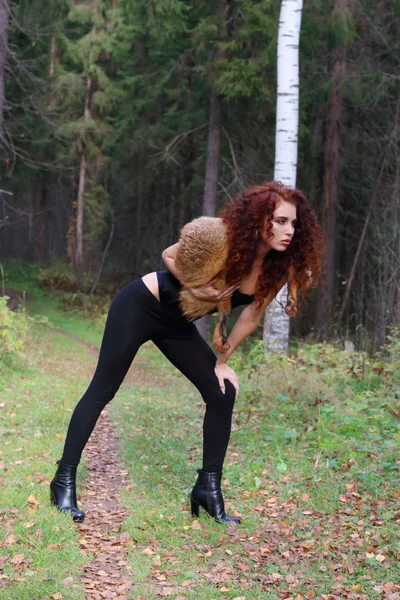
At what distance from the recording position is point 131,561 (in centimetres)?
365

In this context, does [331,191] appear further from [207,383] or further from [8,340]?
[207,383]

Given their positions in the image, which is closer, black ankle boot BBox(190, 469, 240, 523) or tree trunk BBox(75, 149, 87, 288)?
black ankle boot BBox(190, 469, 240, 523)

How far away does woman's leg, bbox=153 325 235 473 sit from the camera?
4.22 meters

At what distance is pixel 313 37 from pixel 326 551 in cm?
1380

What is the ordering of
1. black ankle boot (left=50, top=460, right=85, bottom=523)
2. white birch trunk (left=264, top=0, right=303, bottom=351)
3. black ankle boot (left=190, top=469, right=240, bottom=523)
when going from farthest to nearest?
white birch trunk (left=264, top=0, right=303, bottom=351) < black ankle boot (left=190, top=469, right=240, bottom=523) < black ankle boot (left=50, top=460, right=85, bottom=523)

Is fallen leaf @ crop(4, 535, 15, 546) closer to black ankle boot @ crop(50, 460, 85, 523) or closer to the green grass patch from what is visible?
the green grass patch

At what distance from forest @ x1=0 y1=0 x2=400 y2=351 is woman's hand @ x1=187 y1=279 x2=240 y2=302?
20.1 ft

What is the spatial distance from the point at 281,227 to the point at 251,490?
222cm

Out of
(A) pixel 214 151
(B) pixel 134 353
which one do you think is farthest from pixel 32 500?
(A) pixel 214 151

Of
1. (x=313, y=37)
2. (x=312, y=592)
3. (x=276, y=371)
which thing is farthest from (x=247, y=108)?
(x=312, y=592)

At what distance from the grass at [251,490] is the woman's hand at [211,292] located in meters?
1.50

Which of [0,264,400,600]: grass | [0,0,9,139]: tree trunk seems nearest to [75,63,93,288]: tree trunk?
[0,0,9,139]: tree trunk

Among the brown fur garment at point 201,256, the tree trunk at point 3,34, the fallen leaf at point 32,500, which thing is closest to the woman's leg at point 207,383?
the brown fur garment at point 201,256

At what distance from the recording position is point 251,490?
4.94m
